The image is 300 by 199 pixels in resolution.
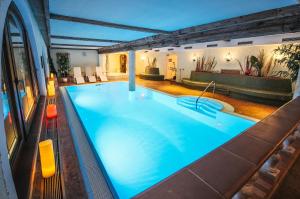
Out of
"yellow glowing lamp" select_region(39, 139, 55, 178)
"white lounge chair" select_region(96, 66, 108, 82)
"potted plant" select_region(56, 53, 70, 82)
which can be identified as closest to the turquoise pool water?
"yellow glowing lamp" select_region(39, 139, 55, 178)

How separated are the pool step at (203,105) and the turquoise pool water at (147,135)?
0.25 metres

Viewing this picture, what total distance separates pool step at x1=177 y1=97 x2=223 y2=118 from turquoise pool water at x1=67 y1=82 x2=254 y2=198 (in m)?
0.25

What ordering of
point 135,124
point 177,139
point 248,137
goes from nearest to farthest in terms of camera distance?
point 248,137 → point 177,139 → point 135,124

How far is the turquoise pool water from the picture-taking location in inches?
112

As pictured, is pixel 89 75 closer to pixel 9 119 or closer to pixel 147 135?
pixel 147 135

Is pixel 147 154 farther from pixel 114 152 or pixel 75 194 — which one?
pixel 75 194

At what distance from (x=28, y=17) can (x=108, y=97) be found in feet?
18.8

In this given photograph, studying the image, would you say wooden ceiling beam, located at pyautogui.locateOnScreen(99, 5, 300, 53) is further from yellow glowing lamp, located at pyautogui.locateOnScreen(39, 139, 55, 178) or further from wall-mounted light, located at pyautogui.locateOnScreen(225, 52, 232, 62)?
wall-mounted light, located at pyautogui.locateOnScreen(225, 52, 232, 62)

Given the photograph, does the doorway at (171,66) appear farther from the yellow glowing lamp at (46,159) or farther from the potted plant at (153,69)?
the yellow glowing lamp at (46,159)

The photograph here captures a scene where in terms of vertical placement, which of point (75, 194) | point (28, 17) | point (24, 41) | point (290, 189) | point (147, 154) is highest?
point (28, 17)

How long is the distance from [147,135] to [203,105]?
2.71 m

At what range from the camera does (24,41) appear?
2.39m

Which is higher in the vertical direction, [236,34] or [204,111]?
[236,34]

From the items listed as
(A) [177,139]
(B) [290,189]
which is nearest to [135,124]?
(A) [177,139]
